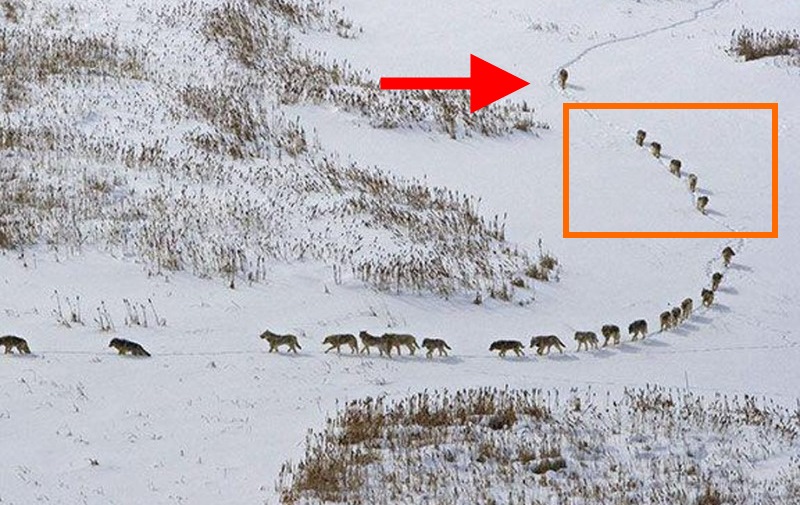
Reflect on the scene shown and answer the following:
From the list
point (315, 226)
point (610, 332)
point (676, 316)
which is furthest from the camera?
point (315, 226)

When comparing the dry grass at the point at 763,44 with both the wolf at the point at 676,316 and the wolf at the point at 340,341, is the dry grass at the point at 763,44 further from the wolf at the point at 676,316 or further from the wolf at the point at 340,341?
the wolf at the point at 340,341

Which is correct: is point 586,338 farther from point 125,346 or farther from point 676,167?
point 676,167

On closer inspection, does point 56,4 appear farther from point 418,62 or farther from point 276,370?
point 276,370

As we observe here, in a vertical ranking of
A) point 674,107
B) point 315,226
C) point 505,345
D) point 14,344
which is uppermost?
point 674,107

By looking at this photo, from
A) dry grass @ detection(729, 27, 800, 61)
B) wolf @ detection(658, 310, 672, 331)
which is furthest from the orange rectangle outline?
wolf @ detection(658, 310, 672, 331)

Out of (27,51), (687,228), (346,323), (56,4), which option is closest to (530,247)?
(687,228)

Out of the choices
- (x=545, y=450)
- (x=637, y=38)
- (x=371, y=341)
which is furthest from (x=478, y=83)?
(x=545, y=450)

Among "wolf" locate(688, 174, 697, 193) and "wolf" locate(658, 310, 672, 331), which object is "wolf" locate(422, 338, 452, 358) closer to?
"wolf" locate(658, 310, 672, 331)
